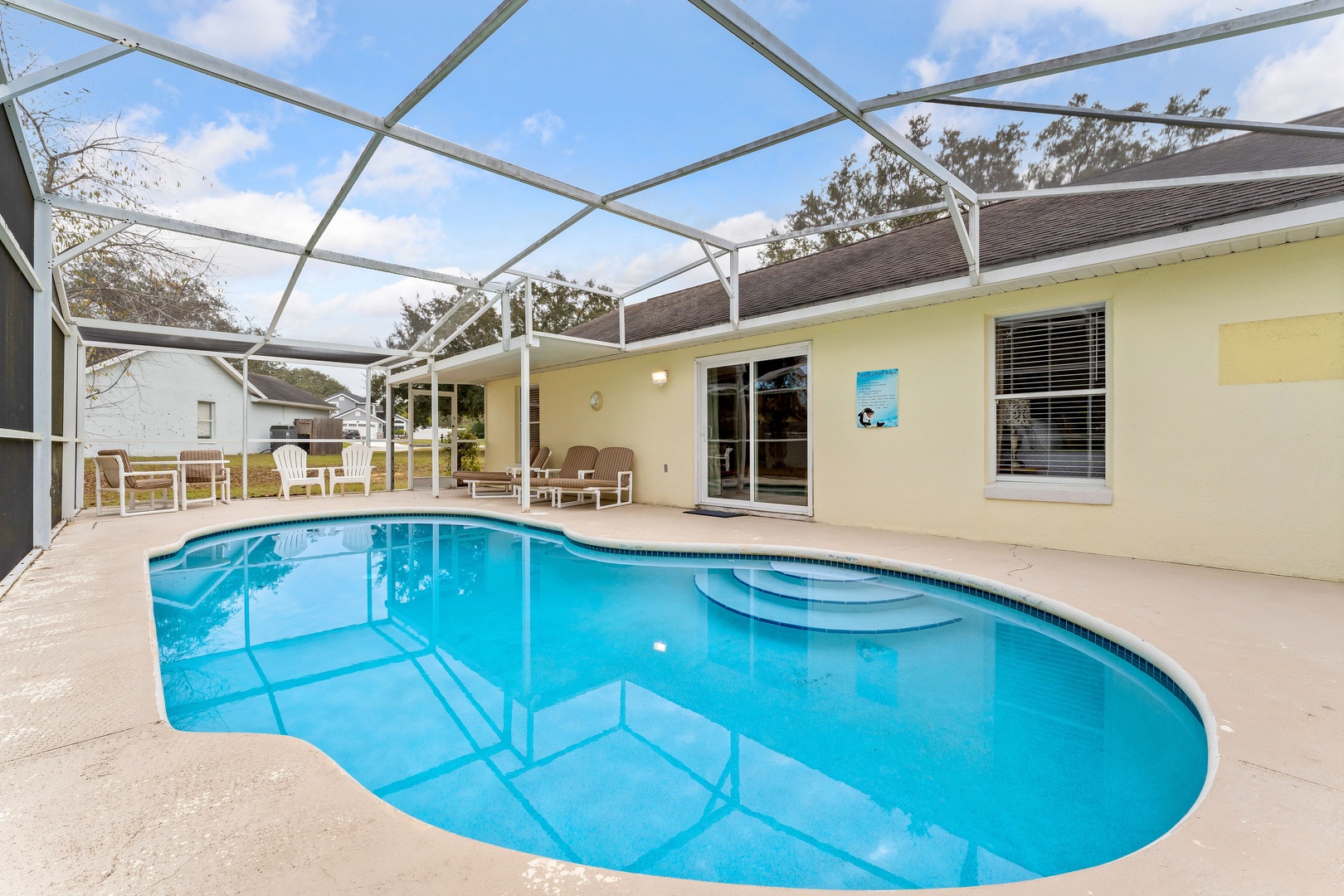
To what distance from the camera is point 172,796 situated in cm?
164

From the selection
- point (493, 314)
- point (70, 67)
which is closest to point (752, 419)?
point (70, 67)

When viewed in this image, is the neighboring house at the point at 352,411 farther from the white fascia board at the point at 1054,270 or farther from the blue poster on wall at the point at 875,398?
the blue poster on wall at the point at 875,398

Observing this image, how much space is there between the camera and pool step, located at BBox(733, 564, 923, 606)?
14.9 ft

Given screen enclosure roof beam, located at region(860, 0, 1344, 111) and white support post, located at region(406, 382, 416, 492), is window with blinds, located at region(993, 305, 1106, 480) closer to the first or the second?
screen enclosure roof beam, located at region(860, 0, 1344, 111)

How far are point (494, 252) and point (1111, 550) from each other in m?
7.61

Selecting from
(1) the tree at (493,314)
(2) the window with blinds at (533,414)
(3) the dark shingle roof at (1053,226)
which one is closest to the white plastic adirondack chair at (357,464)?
(2) the window with blinds at (533,414)

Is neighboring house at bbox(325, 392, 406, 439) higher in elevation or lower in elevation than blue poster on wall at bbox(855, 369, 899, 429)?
higher

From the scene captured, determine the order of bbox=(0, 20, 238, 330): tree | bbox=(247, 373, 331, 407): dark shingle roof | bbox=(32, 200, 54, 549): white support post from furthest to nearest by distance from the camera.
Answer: bbox=(247, 373, 331, 407): dark shingle roof → bbox=(0, 20, 238, 330): tree → bbox=(32, 200, 54, 549): white support post

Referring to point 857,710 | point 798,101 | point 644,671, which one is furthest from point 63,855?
point 798,101

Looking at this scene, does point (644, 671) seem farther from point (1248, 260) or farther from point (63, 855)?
point (1248, 260)

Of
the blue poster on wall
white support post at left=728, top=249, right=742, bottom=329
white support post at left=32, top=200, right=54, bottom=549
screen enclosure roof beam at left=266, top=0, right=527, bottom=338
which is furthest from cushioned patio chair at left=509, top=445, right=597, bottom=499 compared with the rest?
white support post at left=32, top=200, right=54, bottom=549

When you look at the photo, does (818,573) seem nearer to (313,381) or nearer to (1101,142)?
(1101,142)

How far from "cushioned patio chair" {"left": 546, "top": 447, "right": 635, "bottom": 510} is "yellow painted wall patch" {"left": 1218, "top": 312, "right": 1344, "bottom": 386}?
7337mm

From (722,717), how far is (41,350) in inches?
249
